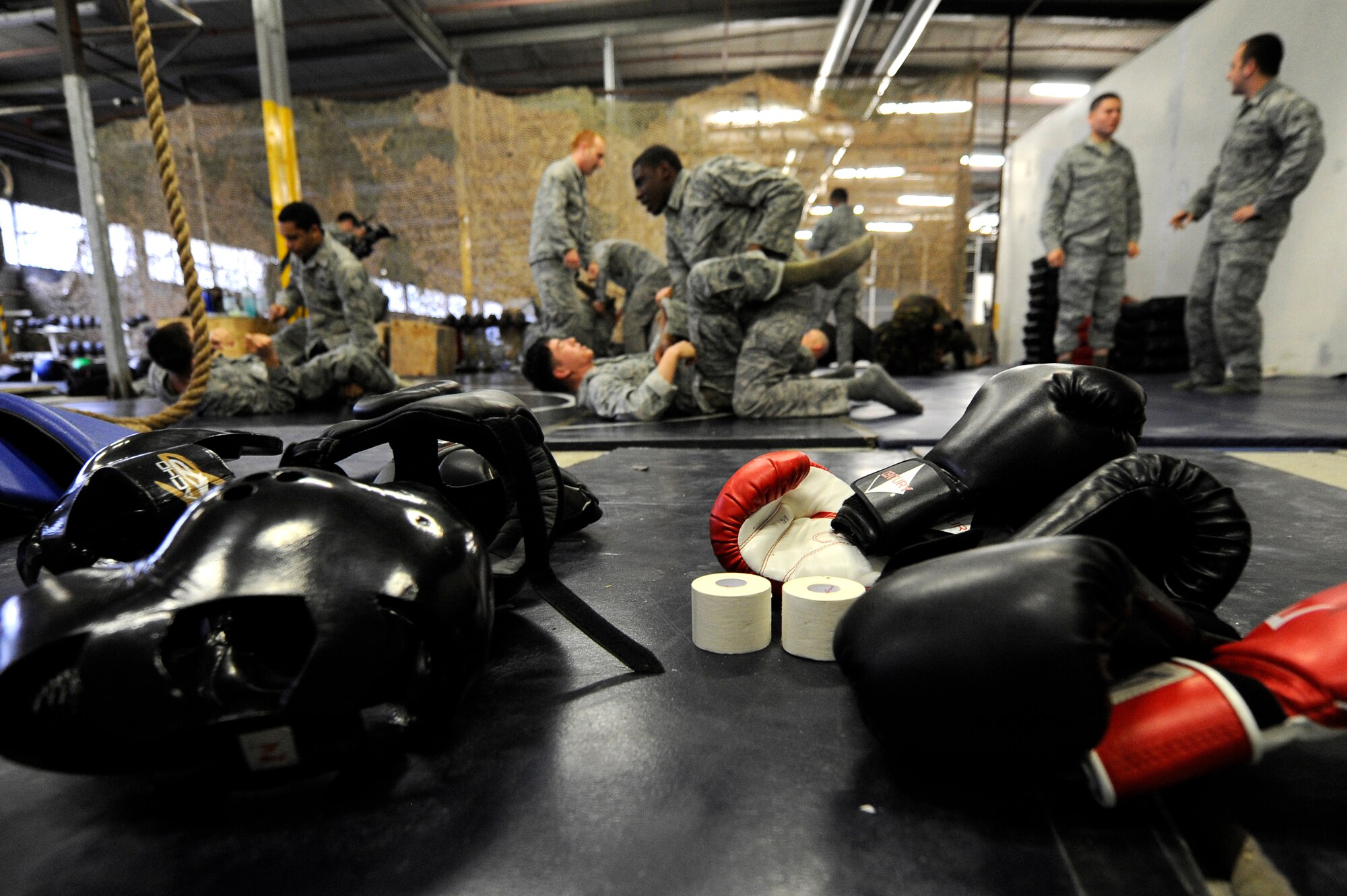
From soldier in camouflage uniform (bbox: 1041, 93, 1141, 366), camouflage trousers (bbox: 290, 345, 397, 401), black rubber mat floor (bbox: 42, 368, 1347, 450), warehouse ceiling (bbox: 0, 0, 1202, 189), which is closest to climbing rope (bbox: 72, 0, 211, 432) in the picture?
black rubber mat floor (bbox: 42, 368, 1347, 450)

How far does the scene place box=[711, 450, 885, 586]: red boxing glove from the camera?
1137 millimetres

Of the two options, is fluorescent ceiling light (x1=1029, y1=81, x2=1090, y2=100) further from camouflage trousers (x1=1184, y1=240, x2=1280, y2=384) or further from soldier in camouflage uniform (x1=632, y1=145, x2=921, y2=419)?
soldier in camouflage uniform (x1=632, y1=145, x2=921, y2=419)

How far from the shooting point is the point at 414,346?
8.10 meters

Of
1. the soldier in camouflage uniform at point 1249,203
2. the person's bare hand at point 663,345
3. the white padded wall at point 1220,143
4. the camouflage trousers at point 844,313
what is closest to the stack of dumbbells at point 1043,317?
the white padded wall at point 1220,143

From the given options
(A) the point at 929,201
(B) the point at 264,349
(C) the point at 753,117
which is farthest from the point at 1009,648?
(A) the point at 929,201

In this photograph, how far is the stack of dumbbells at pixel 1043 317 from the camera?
8.12 meters

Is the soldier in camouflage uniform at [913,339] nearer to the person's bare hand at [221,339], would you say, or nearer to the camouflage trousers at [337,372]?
the camouflage trousers at [337,372]

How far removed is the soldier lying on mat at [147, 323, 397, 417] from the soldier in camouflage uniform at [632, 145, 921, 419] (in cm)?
249

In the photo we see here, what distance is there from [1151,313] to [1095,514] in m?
8.05

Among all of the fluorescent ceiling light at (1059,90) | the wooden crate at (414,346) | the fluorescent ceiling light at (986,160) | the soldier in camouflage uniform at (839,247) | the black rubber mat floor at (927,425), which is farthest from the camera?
the fluorescent ceiling light at (986,160)

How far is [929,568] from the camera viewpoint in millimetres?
710

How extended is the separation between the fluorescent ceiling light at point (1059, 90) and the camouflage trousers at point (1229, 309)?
790 centimetres

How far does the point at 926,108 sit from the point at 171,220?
29.9 feet

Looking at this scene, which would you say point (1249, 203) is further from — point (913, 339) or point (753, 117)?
point (753, 117)
